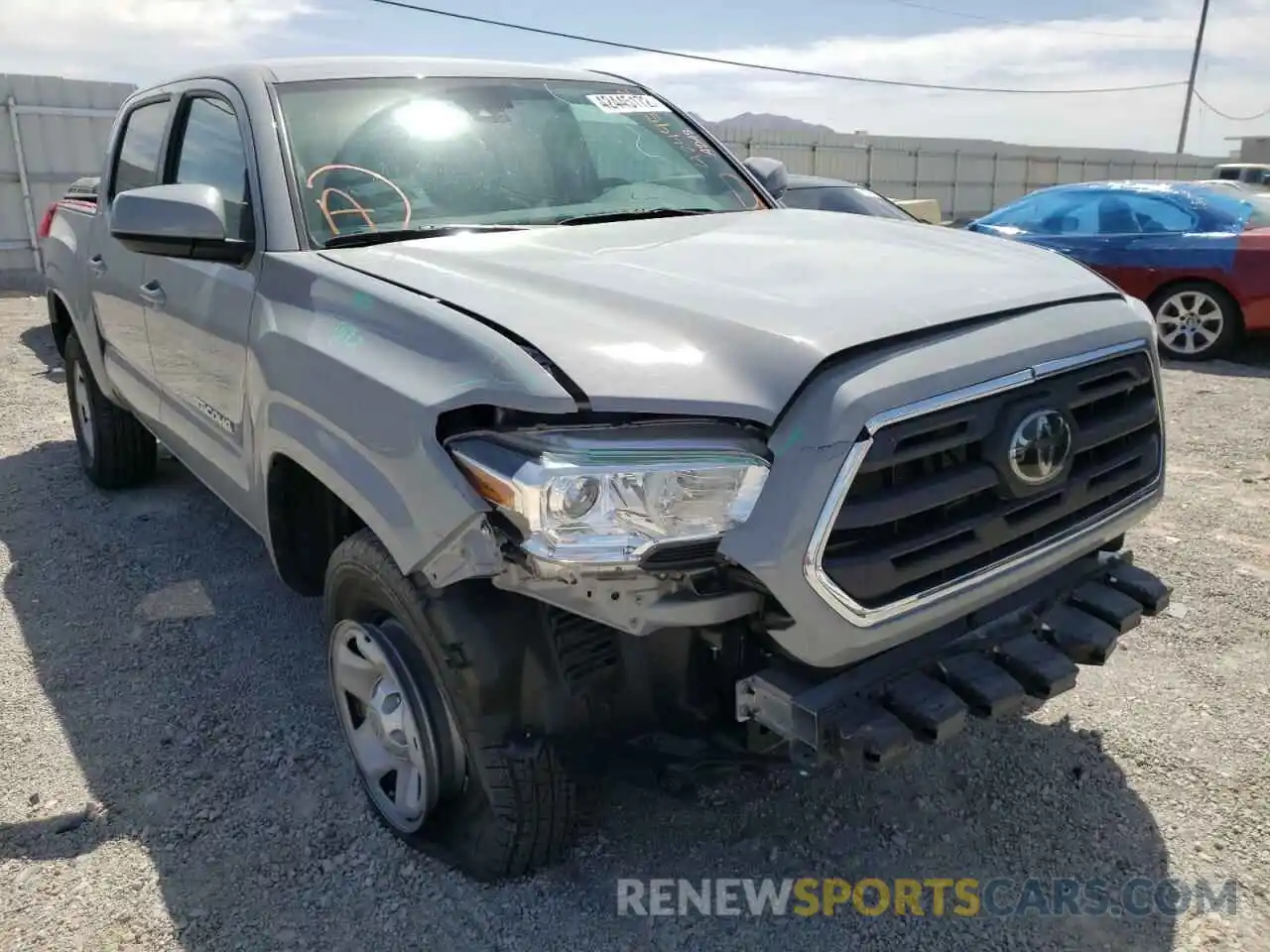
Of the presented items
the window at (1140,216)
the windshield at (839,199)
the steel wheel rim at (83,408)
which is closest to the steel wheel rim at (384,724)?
the steel wheel rim at (83,408)

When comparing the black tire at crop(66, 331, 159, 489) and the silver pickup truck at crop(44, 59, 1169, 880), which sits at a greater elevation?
the silver pickup truck at crop(44, 59, 1169, 880)

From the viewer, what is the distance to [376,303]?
235 centimetres

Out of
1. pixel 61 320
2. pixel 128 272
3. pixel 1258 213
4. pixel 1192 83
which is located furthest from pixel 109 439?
pixel 1192 83

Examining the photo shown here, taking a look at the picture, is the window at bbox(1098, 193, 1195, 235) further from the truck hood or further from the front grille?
the front grille

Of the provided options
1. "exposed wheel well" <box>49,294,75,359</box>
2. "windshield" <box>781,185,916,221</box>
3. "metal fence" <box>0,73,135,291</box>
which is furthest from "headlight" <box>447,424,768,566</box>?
"metal fence" <box>0,73,135,291</box>

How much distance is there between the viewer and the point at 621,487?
1884mm

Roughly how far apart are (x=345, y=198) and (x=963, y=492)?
1.87 metres

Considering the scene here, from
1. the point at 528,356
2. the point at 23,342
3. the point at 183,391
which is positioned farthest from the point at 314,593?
the point at 23,342

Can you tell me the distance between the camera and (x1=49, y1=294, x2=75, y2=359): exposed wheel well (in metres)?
5.38

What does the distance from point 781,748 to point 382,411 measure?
1087mm

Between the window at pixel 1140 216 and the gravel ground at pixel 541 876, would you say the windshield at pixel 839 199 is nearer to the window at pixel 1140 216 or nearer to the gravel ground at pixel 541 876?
the window at pixel 1140 216

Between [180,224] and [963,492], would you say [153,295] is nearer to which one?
[180,224]

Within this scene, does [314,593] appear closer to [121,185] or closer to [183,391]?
[183,391]

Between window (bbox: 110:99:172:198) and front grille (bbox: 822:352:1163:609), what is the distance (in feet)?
10.6
